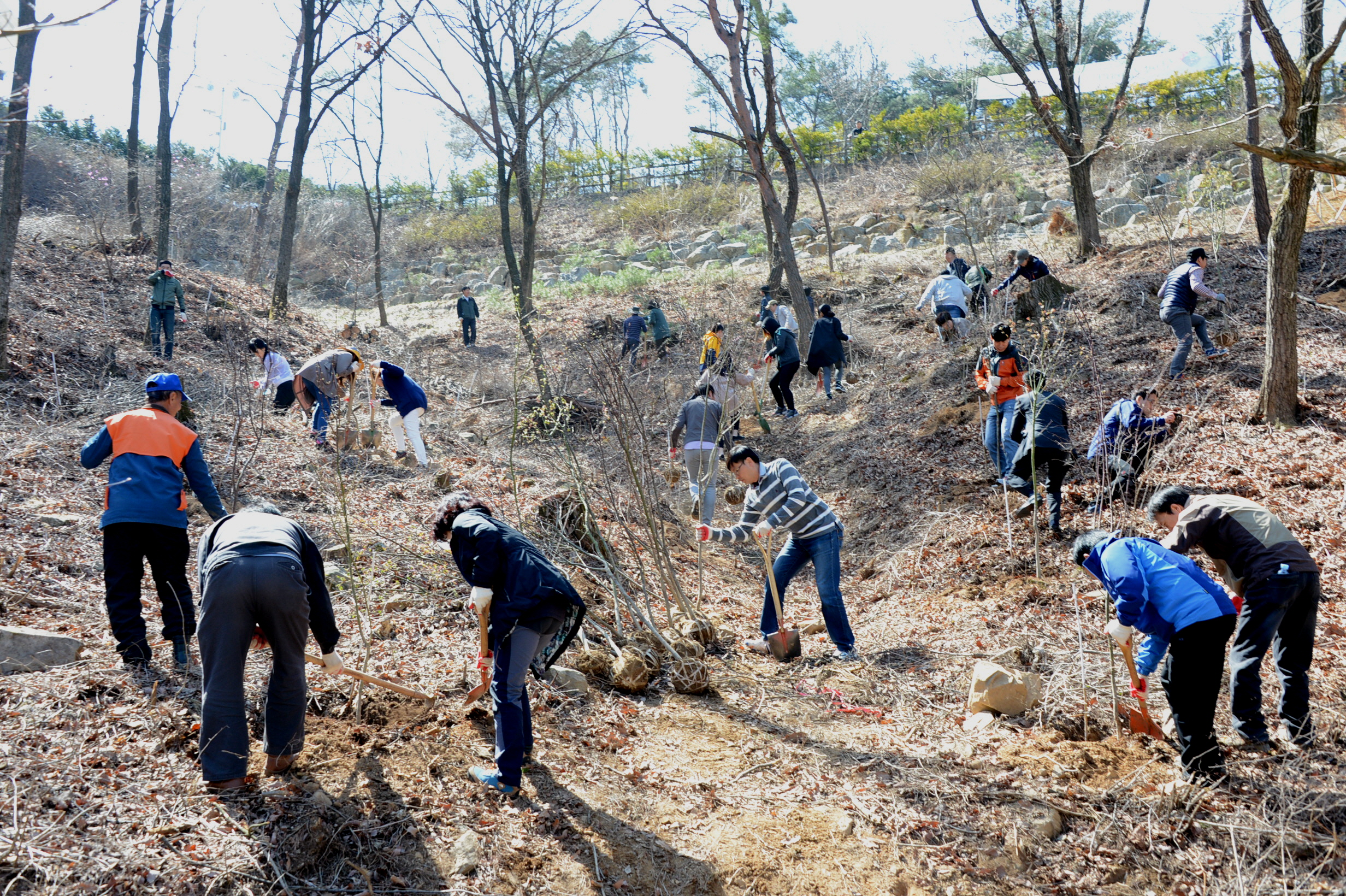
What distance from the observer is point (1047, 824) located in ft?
12.4

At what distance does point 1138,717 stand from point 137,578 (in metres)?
5.37

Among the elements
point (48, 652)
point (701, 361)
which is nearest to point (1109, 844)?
point (48, 652)

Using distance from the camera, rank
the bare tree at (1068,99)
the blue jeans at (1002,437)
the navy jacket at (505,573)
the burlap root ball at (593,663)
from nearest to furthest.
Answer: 1. the navy jacket at (505,573)
2. the burlap root ball at (593,663)
3. the blue jeans at (1002,437)
4. the bare tree at (1068,99)

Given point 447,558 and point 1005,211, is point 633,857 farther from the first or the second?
point 1005,211

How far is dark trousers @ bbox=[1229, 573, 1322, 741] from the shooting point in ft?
13.2

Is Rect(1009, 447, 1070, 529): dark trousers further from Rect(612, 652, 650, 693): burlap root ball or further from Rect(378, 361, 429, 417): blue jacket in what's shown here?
Rect(378, 361, 429, 417): blue jacket

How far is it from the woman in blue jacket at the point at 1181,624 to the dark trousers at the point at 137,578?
191 inches

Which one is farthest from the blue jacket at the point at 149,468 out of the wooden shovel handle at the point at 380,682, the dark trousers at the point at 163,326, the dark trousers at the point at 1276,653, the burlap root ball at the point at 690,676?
the dark trousers at the point at 163,326

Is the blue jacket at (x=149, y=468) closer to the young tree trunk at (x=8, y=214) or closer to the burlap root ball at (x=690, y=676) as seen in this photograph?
the burlap root ball at (x=690, y=676)

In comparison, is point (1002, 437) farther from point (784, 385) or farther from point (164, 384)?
A: point (164, 384)

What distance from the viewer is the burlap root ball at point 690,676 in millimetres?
5172

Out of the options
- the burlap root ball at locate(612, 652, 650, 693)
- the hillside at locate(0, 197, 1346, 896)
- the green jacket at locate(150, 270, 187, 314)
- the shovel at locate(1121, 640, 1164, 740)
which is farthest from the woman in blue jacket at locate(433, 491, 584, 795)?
the green jacket at locate(150, 270, 187, 314)

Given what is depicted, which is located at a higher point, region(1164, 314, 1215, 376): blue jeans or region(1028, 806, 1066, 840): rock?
region(1164, 314, 1215, 376): blue jeans

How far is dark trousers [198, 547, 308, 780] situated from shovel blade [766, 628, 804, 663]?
10.5 feet
